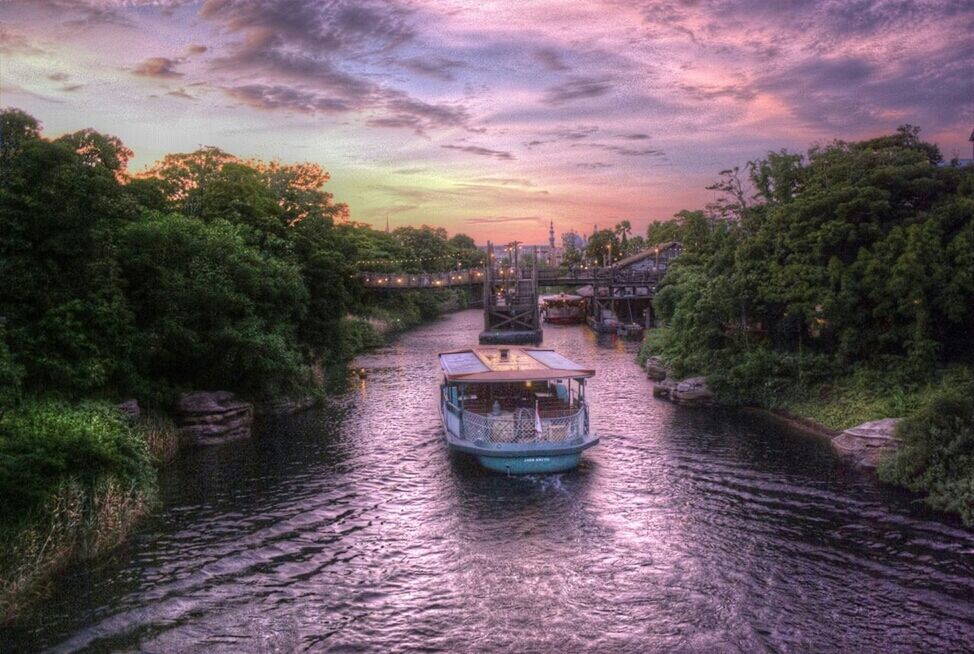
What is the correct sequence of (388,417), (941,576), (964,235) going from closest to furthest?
(941,576)
(964,235)
(388,417)

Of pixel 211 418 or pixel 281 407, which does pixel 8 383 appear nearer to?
pixel 211 418

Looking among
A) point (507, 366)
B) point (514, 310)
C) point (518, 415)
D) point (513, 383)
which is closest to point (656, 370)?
point (513, 383)

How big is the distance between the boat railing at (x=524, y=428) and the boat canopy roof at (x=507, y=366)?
4.44 ft

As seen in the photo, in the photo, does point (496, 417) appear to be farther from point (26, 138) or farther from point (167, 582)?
point (26, 138)

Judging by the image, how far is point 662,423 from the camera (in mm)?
32781

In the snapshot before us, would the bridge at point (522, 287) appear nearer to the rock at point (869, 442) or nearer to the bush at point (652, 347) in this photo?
the bush at point (652, 347)

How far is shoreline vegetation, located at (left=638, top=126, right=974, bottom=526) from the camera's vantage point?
22656mm

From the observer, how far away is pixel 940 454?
21484 mm

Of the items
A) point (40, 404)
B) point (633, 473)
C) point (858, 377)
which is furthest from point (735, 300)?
point (40, 404)

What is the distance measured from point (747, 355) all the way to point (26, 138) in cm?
3320

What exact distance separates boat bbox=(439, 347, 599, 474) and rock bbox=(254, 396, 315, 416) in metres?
11.0

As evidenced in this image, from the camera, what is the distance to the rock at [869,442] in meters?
24.3

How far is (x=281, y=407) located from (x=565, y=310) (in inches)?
2611

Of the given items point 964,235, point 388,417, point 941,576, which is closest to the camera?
point 941,576
